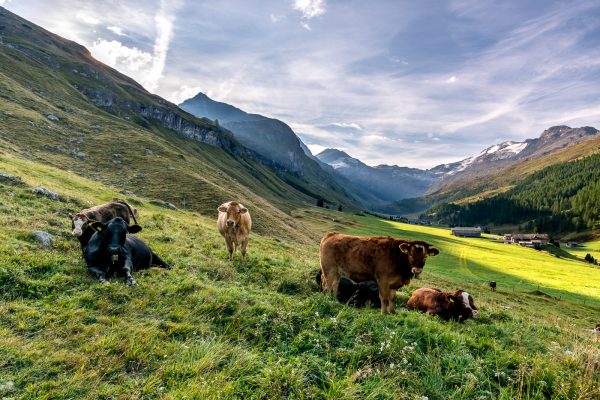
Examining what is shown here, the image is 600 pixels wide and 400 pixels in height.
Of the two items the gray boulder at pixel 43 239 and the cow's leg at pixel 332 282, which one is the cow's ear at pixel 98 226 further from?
the cow's leg at pixel 332 282

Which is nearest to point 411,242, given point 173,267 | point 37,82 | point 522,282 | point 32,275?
point 173,267

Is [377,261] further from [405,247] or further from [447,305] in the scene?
[447,305]

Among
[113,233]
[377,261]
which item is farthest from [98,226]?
[377,261]

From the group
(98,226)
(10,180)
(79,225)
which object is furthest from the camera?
(10,180)

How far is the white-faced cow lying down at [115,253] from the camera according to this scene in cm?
948

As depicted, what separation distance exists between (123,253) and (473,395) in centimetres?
1006

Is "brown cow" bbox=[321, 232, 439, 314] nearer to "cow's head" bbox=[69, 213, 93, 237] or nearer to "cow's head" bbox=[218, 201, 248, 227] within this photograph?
"cow's head" bbox=[218, 201, 248, 227]

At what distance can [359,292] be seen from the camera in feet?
37.1

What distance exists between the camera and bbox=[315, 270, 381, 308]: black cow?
11117 mm

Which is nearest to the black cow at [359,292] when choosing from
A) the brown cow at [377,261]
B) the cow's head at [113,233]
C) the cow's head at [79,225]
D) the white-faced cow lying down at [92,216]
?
the brown cow at [377,261]

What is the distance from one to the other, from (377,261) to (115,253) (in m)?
8.39

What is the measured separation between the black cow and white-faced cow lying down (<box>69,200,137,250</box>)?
9.40m

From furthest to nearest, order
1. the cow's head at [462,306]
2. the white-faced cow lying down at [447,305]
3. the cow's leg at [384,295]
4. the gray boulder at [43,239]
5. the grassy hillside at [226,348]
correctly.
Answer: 1. the cow's head at [462,306]
2. the white-faced cow lying down at [447,305]
3. the gray boulder at [43,239]
4. the cow's leg at [384,295]
5. the grassy hillside at [226,348]

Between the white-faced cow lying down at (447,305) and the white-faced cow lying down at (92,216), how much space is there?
505 inches
